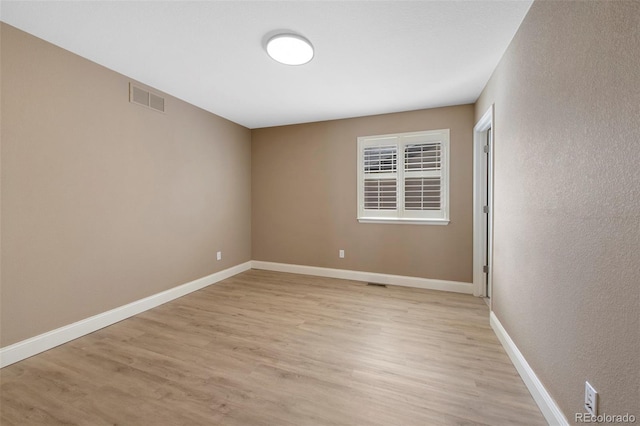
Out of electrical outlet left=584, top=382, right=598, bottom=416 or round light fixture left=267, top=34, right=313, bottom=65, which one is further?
round light fixture left=267, top=34, right=313, bottom=65

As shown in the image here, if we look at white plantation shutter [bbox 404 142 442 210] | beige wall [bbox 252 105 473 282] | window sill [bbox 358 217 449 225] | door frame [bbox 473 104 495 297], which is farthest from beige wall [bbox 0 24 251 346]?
door frame [bbox 473 104 495 297]

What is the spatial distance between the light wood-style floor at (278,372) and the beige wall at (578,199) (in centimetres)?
47

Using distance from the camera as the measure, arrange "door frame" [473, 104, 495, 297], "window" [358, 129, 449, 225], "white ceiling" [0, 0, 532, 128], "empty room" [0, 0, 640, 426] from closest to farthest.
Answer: "empty room" [0, 0, 640, 426] → "white ceiling" [0, 0, 532, 128] → "door frame" [473, 104, 495, 297] → "window" [358, 129, 449, 225]

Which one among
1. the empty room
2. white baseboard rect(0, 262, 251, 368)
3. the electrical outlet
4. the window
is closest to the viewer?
the electrical outlet

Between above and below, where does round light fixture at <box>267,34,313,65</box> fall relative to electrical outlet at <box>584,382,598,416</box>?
above

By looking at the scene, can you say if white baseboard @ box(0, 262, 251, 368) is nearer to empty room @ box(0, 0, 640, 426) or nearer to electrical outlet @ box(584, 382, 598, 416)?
empty room @ box(0, 0, 640, 426)

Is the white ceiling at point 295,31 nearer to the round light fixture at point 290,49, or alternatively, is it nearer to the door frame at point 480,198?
the round light fixture at point 290,49

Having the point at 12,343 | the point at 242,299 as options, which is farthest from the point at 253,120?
the point at 12,343

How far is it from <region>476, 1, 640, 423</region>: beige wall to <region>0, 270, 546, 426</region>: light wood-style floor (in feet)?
1.54

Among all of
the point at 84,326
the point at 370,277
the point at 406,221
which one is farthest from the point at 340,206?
the point at 84,326

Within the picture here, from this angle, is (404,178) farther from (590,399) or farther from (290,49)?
(590,399)

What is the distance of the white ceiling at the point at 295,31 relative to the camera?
1.78 meters

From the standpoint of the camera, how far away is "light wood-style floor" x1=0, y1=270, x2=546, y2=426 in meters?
1.51

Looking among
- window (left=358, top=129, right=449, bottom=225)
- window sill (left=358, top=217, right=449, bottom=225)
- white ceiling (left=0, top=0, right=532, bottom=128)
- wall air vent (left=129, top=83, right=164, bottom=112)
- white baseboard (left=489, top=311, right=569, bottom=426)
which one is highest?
white ceiling (left=0, top=0, right=532, bottom=128)
